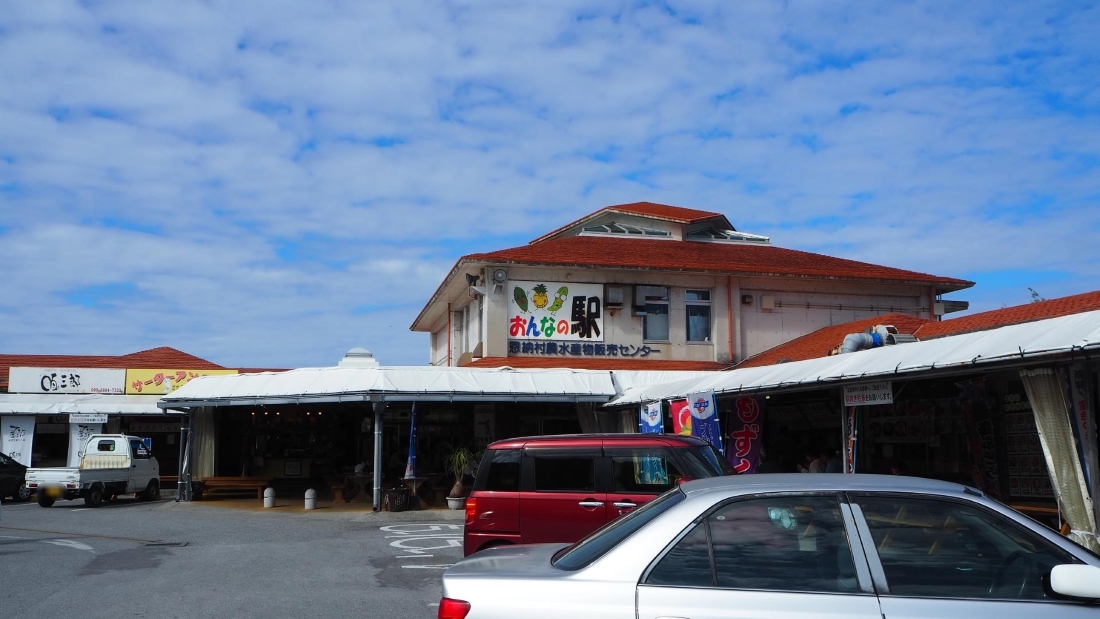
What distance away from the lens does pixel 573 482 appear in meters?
9.34

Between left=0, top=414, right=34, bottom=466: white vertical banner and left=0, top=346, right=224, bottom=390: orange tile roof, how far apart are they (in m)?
6.08

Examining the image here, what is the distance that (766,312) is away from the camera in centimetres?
2677

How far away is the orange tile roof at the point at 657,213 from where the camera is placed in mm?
30312

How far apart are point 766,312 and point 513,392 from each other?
9331 millimetres

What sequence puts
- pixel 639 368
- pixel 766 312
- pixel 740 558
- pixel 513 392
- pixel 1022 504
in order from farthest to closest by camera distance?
pixel 766 312, pixel 639 368, pixel 513 392, pixel 1022 504, pixel 740 558

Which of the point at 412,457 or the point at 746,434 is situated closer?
the point at 746,434

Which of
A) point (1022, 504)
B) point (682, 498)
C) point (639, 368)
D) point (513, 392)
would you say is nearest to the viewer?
point (682, 498)

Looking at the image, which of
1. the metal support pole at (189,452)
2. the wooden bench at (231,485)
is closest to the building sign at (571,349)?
the wooden bench at (231,485)

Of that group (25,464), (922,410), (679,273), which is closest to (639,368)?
(679,273)

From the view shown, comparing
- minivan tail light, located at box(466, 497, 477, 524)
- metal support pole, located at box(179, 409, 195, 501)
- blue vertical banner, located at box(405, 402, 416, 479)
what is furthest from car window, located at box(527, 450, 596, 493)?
metal support pole, located at box(179, 409, 195, 501)

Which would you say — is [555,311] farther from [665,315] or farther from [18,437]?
[18,437]

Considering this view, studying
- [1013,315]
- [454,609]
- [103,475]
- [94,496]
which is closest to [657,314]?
[1013,315]

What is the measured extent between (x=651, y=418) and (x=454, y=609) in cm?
1358

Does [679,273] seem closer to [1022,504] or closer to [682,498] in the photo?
[1022,504]
